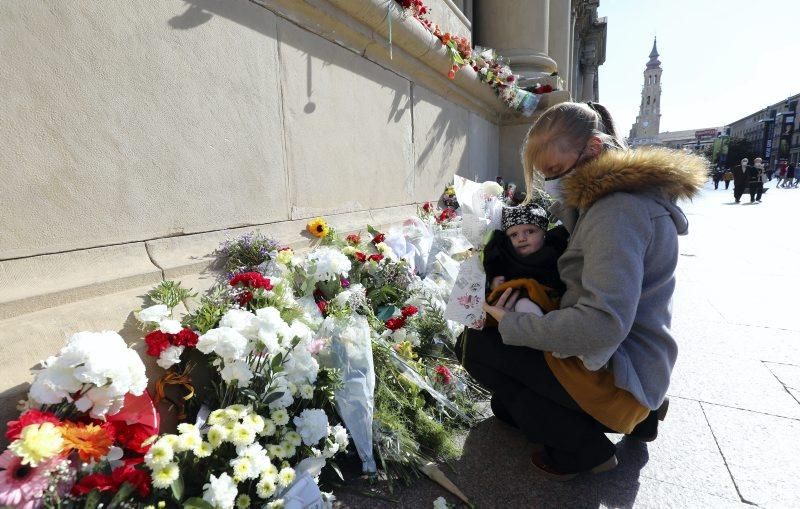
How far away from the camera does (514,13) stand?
7918 mm

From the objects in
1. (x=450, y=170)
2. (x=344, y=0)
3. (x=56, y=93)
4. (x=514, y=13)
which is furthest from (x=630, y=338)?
(x=514, y=13)

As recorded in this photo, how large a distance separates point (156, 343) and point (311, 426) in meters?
0.63

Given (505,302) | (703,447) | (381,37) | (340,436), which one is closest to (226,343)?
(340,436)

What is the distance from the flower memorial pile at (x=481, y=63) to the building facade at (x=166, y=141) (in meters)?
0.21

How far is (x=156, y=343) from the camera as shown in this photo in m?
1.56

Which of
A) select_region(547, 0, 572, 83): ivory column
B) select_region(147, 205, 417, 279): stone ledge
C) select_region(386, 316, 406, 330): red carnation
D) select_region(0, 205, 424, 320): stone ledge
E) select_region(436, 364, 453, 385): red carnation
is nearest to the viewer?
select_region(0, 205, 424, 320): stone ledge

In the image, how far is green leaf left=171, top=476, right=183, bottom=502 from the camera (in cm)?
120

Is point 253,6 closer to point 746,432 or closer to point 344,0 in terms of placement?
point 344,0


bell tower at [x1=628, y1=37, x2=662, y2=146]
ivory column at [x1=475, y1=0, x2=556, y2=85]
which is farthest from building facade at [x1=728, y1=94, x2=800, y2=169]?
ivory column at [x1=475, y1=0, x2=556, y2=85]

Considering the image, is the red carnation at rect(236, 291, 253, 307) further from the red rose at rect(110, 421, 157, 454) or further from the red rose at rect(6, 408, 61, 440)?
the red rose at rect(6, 408, 61, 440)

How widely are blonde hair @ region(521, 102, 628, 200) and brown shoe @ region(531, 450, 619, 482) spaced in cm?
126

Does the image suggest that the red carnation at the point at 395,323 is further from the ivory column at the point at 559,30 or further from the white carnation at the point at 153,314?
the ivory column at the point at 559,30

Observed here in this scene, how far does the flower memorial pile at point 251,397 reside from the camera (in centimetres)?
120

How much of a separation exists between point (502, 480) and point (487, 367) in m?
0.46
